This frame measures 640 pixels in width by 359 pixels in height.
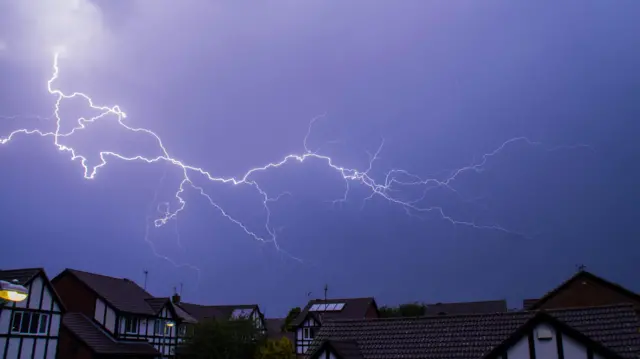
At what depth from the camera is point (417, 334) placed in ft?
56.0

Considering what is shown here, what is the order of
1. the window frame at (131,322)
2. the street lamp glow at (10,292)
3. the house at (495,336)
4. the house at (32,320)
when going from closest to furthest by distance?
the street lamp glow at (10,292) → the house at (495,336) → the house at (32,320) → the window frame at (131,322)

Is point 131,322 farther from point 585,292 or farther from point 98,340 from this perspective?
point 585,292

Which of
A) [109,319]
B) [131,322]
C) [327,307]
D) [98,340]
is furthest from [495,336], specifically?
[327,307]

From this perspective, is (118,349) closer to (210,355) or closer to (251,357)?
(210,355)

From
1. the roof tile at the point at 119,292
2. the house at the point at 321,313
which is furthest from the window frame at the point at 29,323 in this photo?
the house at the point at 321,313

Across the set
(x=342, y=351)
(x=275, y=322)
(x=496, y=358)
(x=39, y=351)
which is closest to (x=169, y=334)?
(x=39, y=351)

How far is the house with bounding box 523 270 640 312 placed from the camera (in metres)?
30.1

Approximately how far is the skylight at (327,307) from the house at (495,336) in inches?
1264

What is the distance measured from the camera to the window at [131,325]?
1346 inches

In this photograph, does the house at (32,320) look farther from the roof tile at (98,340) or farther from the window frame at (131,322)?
the window frame at (131,322)

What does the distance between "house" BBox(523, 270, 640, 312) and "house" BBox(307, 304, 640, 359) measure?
16.4 m

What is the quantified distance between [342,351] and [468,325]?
380 cm

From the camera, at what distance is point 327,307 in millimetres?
51500

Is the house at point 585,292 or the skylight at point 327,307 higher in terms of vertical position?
the skylight at point 327,307
